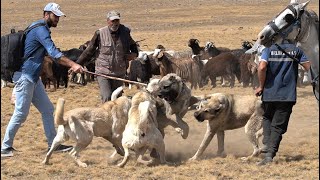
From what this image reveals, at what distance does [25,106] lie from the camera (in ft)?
30.2

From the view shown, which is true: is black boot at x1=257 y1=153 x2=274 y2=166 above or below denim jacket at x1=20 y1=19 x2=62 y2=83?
below

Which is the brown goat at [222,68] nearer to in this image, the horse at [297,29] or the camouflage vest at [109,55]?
the camouflage vest at [109,55]

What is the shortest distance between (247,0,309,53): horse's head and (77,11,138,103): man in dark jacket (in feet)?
12.0

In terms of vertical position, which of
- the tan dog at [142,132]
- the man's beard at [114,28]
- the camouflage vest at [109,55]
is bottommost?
the tan dog at [142,132]

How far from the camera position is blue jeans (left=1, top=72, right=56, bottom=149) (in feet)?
29.8

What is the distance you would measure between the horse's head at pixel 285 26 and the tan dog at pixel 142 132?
95.6 inches

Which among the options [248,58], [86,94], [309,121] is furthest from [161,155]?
[248,58]

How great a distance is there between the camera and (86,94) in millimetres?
18562

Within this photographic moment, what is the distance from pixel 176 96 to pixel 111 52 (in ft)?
3.84

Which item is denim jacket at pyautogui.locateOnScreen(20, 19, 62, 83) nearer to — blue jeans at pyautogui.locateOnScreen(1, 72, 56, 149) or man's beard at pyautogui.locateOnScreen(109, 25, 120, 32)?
blue jeans at pyautogui.locateOnScreen(1, 72, 56, 149)

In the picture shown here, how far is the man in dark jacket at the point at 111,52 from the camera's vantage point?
9812 mm

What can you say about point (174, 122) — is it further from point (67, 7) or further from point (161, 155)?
point (67, 7)

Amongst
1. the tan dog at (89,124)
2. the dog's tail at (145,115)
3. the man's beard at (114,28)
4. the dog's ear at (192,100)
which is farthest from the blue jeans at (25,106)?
the dog's ear at (192,100)

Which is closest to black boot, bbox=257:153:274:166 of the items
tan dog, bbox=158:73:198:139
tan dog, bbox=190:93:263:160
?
tan dog, bbox=190:93:263:160
